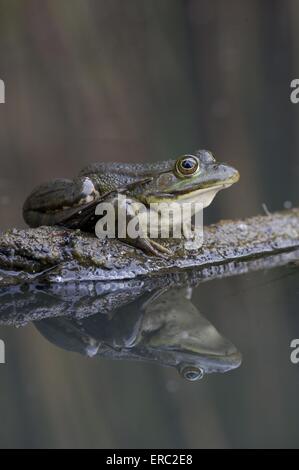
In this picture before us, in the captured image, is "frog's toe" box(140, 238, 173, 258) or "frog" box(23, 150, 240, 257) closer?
"frog" box(23, 150, 240, 257)

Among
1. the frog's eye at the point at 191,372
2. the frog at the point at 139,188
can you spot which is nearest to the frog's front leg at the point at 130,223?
the frog at the point at 139,188

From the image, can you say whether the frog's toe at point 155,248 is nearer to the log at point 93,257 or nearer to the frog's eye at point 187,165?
the log at point 93,257

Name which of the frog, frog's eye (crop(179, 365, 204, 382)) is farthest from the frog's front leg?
frog's eye (crop(179, 365, 204, 382))

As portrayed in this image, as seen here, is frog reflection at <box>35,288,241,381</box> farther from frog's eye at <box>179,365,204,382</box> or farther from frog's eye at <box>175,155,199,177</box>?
frog's eye at <box>175,155,199,177</box>

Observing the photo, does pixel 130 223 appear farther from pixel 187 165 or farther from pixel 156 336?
pixel 156 336

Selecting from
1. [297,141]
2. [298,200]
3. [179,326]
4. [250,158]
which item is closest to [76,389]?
[179,326]

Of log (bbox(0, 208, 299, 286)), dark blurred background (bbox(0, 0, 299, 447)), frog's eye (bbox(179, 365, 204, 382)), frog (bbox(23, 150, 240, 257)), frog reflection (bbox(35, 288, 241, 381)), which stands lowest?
frog's eye (bbox(179, 365, 204, 382))

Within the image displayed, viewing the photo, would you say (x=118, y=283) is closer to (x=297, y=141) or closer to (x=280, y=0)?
(x=297, y=141)
